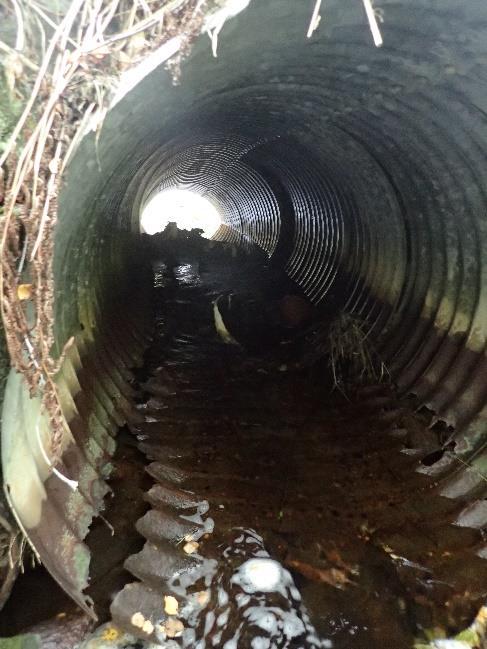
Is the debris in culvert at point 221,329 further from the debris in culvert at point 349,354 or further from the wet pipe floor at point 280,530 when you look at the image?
the wet pipe floor at point 280,530

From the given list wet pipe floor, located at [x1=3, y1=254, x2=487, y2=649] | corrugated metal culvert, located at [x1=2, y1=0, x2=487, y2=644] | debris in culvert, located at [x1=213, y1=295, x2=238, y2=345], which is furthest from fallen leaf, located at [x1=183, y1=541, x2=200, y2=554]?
debris in culvert, located at [x1=213, y1=295, x2=238, y2=345]

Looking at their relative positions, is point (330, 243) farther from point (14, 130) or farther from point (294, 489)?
point (14, 130)

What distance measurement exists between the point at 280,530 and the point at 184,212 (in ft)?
69.9

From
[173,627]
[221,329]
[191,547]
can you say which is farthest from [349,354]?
[173,627]

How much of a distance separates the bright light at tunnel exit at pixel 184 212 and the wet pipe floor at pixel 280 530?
48.3ft

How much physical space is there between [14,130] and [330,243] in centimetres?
659

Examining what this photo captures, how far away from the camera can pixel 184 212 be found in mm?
23891

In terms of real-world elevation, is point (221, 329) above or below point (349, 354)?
below

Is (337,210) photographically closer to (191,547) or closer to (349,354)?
(349,354)

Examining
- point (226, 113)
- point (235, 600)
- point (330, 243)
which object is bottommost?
point (235, 600)

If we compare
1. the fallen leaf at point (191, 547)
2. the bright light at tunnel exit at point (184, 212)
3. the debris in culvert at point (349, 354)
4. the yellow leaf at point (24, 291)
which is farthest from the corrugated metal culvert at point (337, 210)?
the bright light at tunnel exit at point (184, 212)

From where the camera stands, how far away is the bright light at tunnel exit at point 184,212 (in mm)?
20027

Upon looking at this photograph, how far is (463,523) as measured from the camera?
3.74m

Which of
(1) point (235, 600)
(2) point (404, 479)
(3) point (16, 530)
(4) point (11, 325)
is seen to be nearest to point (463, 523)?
(2) point (404, 479)
